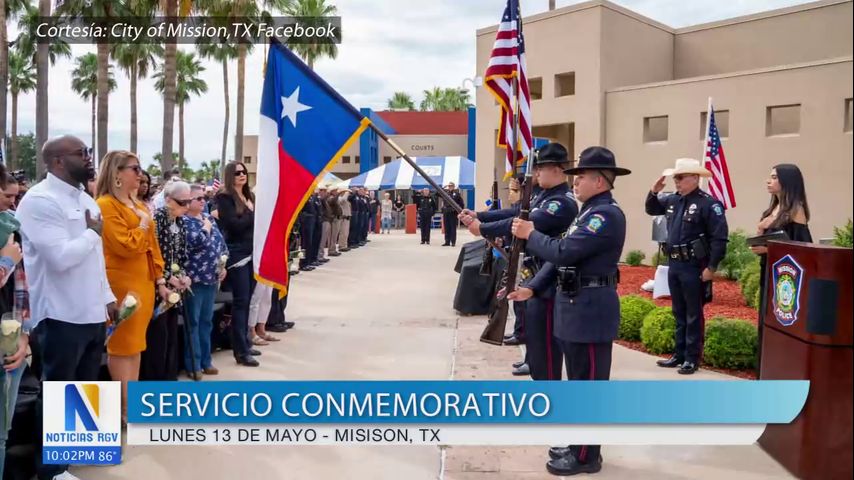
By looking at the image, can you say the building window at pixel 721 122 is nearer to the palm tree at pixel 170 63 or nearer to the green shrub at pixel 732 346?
the green shrub at pixel 732 346

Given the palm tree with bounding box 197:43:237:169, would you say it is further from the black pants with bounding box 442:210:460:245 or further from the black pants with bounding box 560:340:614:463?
the black pants with bounding box 560:340:614:463

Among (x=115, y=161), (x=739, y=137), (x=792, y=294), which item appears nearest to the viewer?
(x=792, y=294)

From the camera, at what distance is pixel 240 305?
627cm

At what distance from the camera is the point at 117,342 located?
434 centimetres

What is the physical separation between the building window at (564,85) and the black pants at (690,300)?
536 inches

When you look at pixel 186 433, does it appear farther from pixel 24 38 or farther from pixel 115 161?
pixel 24 38

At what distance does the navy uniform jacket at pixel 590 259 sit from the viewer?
3756 millimetres

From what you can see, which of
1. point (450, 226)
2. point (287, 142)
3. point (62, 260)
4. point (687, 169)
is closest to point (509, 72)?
point (687, 169)

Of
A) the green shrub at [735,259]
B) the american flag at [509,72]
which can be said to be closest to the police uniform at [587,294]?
the american flag at [509,72]

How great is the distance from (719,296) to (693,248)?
14.2 ft

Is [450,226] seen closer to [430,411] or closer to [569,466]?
[569,466]

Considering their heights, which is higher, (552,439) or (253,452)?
(552,439)

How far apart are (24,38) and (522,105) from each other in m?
31.4

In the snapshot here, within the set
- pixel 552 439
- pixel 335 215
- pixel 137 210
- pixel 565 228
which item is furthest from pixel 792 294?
pixel 335 215
